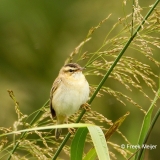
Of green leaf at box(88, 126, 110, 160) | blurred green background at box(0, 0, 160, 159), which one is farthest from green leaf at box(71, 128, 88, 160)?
blurred green background at box(0, 0, 160, 159)

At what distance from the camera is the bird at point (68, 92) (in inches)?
114

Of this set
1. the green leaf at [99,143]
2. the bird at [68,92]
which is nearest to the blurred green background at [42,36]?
the bird at [68,92]

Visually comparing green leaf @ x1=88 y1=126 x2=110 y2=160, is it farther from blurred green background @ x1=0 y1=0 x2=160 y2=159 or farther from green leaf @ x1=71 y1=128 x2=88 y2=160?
blurred green background @ x1=0 y1=0 x2=160 y2=159

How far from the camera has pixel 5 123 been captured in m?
4.12

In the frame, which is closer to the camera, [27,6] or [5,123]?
[5,123]

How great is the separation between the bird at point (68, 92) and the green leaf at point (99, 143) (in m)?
1.05

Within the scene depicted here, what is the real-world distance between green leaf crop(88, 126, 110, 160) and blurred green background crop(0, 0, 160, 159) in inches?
109

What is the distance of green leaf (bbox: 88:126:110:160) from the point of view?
1734 mm

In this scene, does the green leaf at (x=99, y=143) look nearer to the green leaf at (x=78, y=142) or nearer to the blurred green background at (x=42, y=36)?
the green leaf at (x=78, y=142)

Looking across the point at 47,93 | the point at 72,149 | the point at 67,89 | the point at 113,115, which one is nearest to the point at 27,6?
the point at 47,93

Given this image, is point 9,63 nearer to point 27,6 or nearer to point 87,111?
point 27,6

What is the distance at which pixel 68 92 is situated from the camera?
3012 mm

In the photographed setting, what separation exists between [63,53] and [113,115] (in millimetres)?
828

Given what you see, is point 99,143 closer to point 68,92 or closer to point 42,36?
point 68,92
